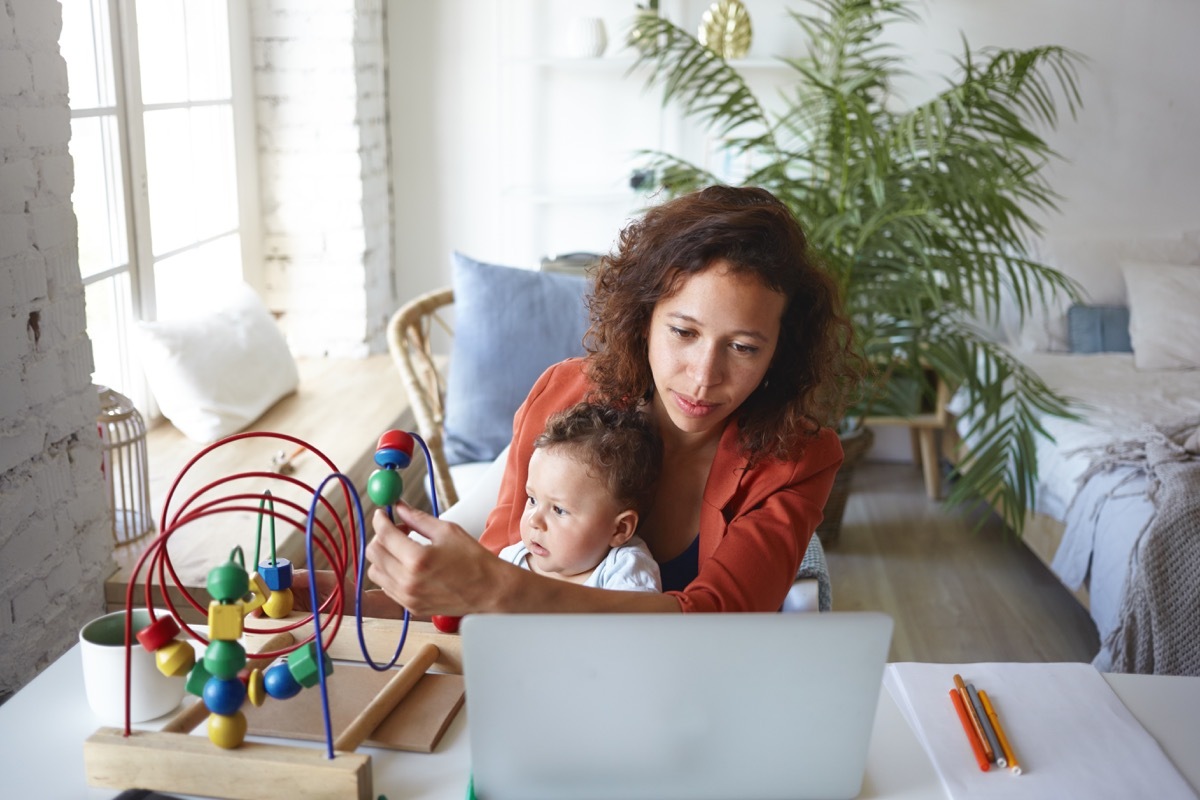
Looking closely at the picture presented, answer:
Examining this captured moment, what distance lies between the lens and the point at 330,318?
3.81m

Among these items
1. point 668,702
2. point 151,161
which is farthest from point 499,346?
point 668,702

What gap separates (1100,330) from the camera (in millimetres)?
3955

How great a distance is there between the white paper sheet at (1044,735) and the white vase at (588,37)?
3.12m

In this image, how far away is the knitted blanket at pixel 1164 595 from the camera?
2428 mm

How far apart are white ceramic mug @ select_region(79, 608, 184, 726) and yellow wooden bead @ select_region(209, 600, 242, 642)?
0.15 meters

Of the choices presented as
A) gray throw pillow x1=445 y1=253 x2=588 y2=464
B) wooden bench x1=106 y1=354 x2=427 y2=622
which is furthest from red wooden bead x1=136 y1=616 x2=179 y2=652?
gray throw pillow x1=445 y1=253 x2=588 y2=464

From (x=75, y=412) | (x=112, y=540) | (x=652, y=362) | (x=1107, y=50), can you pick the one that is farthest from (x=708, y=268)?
(x=1107, y=50)

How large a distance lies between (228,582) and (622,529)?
0.58m

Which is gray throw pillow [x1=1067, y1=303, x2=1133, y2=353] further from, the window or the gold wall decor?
the window

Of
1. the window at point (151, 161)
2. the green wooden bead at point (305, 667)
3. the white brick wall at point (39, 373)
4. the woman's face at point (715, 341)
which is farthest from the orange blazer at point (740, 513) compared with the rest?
the window at point (151, 161)

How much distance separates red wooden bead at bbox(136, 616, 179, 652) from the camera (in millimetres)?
986

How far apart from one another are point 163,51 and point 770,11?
2.08 metres

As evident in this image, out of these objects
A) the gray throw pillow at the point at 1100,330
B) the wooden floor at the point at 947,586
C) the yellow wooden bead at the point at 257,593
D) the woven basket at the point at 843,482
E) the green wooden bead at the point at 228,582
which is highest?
the green wooden bead at the point at 228,582

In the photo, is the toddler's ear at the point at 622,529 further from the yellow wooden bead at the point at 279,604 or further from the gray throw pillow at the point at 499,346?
the gray throw pillow at the point at 499,346
